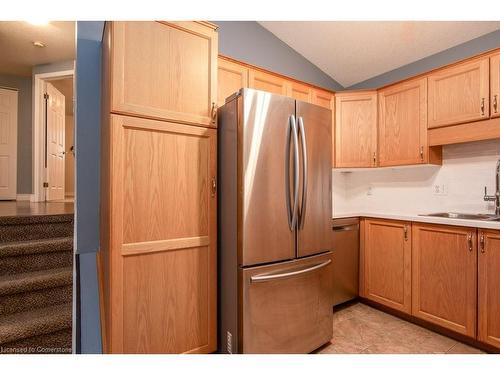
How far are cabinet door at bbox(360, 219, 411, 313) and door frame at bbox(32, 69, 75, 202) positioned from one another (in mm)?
5005

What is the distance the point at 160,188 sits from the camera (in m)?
1.47

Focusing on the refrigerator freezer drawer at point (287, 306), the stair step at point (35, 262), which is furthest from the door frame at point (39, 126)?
the refrigerator freezer drawer at point (287, 306)

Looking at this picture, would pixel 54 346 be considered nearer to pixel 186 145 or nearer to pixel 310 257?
pixel 186 145

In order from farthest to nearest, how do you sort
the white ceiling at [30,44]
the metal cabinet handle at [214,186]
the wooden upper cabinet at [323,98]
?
the white ceiling at [30,44] → the wooden upper cabinet at [323,98] → the metal cabinet handle at [214,186]

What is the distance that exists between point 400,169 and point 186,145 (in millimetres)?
2523

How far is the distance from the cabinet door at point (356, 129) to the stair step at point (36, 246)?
2721 millimetres

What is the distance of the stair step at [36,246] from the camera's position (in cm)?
184

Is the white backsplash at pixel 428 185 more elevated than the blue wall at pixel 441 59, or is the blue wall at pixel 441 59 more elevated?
the blue wall at pixel 441 59

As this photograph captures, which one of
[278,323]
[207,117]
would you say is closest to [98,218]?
[207,117]

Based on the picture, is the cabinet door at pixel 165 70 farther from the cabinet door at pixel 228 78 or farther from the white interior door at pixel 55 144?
the white interior door at pixel 55 144

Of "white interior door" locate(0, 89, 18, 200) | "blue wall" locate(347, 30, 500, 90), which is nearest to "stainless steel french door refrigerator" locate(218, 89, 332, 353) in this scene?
"blue wall" locate(347, 30, 500, 90)

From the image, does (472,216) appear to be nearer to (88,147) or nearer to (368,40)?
(368,40)

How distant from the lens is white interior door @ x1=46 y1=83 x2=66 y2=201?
453cm

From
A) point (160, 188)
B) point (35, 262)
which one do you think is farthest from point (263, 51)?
point (35, 262)
